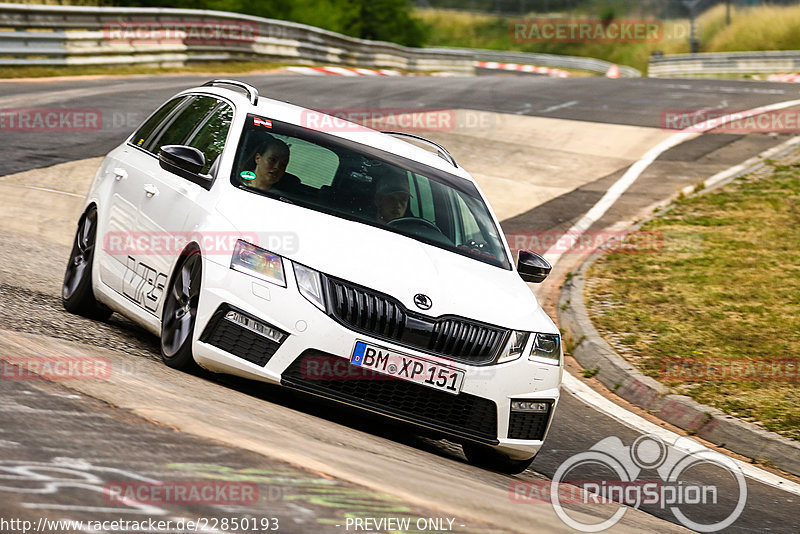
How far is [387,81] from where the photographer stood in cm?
2775

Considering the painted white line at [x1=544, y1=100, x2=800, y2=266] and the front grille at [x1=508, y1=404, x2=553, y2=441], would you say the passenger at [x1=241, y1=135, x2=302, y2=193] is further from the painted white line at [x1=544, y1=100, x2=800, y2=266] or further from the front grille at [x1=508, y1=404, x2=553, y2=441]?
the painted white line at [x1=544, y1=100, x2=800, y2=266]

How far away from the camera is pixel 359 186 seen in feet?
22.9

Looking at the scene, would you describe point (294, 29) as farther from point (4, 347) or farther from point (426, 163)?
point (4, 347)

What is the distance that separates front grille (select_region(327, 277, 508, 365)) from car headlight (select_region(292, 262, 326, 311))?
51 mm

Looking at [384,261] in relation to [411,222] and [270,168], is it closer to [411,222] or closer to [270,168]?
[411,222]

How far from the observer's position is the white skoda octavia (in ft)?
19.0

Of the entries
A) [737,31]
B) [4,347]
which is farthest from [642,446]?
[737,31]

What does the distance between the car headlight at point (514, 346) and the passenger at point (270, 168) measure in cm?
167

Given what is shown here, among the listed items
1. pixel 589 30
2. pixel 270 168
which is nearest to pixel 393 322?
pixel 270 168

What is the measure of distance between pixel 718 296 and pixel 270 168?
235 inches

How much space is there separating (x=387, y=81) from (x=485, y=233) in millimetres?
20865

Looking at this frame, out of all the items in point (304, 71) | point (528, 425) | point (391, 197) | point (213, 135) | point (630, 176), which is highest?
point (213, 135)

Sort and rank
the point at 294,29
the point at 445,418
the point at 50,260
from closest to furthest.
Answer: the point at 445,418 → the point at 50,260 → the point at 294,29

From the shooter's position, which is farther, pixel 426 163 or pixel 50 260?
pixel 50 260
